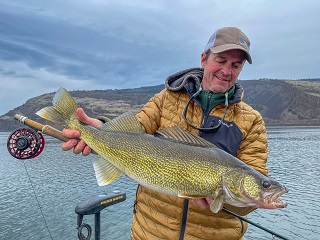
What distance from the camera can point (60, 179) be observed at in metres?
30.2

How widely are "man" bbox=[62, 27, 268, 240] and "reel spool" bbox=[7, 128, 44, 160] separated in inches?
36.0

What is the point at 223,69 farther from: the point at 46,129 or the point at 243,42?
the point at 46,129

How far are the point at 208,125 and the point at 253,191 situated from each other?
0.95 m

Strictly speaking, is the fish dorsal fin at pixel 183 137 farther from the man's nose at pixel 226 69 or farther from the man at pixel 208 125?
the man's nose at pixel 226 69

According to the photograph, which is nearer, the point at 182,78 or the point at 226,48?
the point at 226,48

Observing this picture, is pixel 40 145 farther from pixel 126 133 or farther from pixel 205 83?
pixel 205 83

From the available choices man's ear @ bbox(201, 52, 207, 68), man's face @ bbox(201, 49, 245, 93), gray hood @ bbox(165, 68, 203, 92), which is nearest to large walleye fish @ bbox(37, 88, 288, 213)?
gray hood @ bbox(165, 68, 203, 92)

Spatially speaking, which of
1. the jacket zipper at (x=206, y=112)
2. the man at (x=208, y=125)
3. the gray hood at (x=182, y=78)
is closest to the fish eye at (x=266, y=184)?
the man at (x=208, y=125)

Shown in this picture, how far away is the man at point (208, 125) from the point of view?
12.0 ft

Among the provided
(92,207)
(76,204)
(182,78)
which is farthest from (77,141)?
(76,204)

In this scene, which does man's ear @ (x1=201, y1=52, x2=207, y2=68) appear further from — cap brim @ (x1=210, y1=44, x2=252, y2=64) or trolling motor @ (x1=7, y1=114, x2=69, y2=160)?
trolling motor @ (x1=7, y1=114, x2=69, y2=160)

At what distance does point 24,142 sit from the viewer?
462 centimetres

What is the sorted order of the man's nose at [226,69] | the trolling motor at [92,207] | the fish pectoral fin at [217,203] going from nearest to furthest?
the fish pectoral fin at [217,203] < the man's nose at [226,69] < the trolling motor at [92,207]

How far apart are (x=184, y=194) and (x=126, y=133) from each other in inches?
43.2
